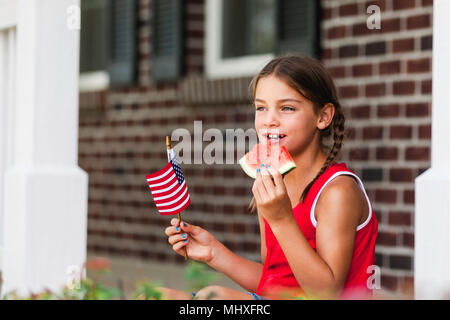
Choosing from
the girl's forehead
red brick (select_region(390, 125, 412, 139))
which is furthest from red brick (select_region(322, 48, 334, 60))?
the girl's forehead

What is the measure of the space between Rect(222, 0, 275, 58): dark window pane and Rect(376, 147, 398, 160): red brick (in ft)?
5.20

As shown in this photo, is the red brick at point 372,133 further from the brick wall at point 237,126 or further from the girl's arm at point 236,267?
the girl's arm at point 236,267

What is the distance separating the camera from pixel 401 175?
18.7ft

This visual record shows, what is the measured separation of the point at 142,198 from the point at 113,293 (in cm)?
536

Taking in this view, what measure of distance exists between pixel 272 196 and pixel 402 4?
3.70 metres

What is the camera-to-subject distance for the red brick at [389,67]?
18.9ft

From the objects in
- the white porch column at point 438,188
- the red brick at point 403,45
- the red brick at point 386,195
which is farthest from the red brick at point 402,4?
the white porch column at point 438,188

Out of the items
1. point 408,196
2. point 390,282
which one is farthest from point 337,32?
point 390,282

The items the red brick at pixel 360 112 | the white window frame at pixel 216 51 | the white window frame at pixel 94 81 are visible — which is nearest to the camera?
the red brick at pixel 360 112

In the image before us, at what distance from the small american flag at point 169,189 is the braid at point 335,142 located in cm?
42

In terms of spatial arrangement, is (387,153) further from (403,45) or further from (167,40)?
(167,40)

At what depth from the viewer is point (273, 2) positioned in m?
6.98

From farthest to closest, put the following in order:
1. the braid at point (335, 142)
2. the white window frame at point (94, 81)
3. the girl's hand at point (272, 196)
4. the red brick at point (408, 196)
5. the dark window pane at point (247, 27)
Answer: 1. the white window frame at point (94, 81)
2. the dark window pane at point (247, 27)
3. the red brick at point (408, 196)
4. the braid at point (335, 142)
5. the girl's hand at point (272, 196)
